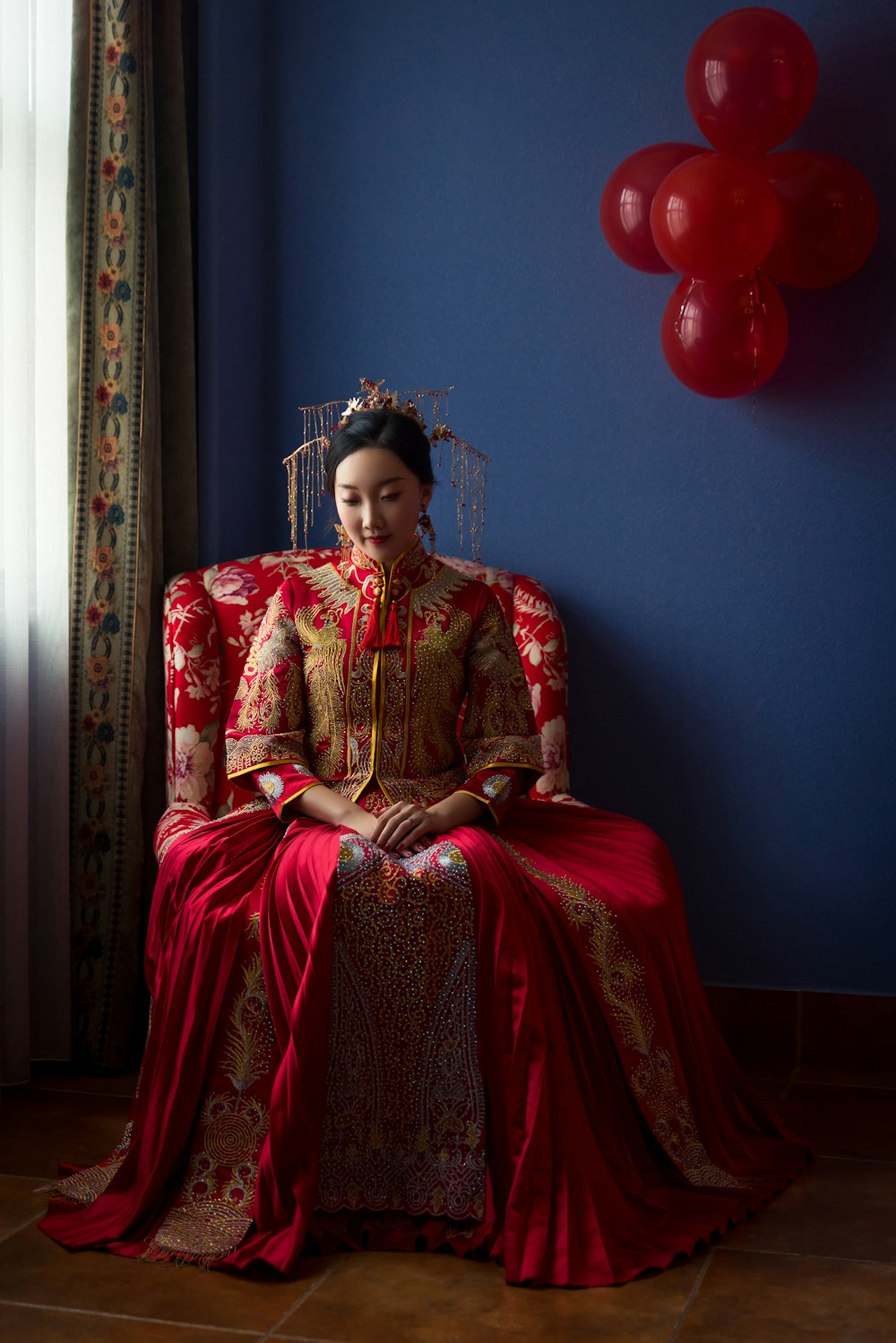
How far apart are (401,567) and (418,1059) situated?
0.84 metres

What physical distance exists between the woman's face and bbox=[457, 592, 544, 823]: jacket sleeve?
219 mm

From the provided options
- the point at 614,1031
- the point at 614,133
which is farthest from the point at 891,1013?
the point at 614,133

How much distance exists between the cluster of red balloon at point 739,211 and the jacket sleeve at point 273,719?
3.07 feet

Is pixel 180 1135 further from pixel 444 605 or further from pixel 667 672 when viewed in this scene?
pixel 667 672

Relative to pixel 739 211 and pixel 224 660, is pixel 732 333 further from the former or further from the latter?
pixel 224 660

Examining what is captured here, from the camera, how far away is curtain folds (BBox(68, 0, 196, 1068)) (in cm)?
267

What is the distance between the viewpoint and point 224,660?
8.98 ft

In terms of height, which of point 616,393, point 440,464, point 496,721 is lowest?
point 496,721

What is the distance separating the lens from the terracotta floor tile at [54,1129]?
231 centimetres

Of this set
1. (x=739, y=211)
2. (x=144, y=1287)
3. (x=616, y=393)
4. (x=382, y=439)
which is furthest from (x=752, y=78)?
(x=144, y=1287)

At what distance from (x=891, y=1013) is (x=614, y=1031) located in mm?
1038

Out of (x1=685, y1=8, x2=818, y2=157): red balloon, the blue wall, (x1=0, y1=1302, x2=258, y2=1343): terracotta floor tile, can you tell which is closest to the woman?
(x1=0, y1=1302, x2=258, y2=1343): terracotta floor tile

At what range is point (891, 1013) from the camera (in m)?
2.81

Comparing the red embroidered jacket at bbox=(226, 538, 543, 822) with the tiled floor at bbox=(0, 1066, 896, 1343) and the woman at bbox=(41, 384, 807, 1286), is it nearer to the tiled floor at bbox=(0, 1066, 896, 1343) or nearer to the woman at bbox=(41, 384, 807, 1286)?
the woman at bbox=(41, 384, 807, 1286)
